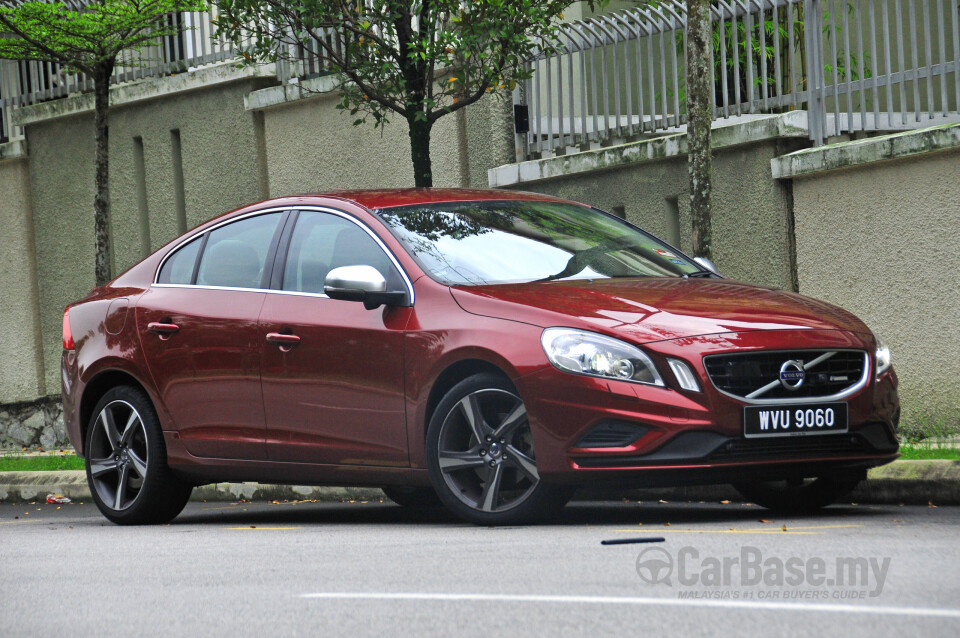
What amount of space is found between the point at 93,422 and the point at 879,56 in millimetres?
6302

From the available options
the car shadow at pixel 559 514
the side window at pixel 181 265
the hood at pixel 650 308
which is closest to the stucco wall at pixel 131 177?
the car shadow at pixel 559 514

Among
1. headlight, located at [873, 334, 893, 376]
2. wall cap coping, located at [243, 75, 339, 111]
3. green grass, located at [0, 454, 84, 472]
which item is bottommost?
green grass, located at [0, 454, 84, 472]

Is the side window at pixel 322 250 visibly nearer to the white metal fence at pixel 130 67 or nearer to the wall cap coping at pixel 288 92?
the wall cap coping at pixel 288 92

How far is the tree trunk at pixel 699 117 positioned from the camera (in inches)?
407

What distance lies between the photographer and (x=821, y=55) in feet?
38.9

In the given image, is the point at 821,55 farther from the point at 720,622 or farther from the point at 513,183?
the point at 720,622

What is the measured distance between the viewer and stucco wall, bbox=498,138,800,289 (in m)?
12.0

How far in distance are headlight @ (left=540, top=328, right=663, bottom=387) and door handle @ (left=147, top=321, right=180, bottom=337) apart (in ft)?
8.65

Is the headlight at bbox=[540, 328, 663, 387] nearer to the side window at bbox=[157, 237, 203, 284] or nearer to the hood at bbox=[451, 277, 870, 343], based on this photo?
the hood at bbox=[451, 277, 870, 343]

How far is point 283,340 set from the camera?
25.5 feet

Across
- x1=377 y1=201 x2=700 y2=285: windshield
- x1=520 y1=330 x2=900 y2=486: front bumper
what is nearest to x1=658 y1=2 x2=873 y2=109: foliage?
x1=377 y1=201 x2=700 y2=285: windshield

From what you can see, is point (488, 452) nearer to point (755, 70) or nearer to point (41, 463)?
point (755, 70)

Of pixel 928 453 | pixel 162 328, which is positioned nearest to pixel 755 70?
pixel 928 453

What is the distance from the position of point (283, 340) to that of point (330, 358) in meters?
0.34
